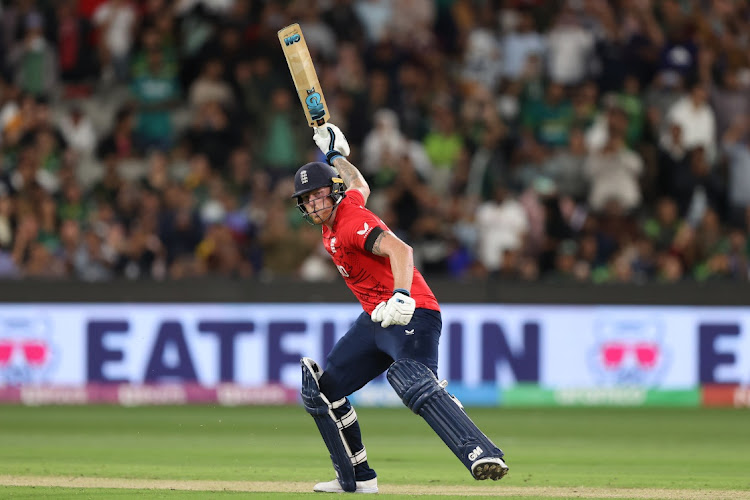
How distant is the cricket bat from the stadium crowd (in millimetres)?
6537

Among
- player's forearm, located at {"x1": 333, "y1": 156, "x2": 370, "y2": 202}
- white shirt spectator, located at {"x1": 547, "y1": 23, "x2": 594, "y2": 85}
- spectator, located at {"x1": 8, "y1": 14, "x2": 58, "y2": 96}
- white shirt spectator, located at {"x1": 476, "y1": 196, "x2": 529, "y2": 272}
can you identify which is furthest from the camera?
spectator, located at {"x1": 8, "y1": 14, "x2": 58, "y2": 96}

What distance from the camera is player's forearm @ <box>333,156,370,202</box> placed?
29.2 feet

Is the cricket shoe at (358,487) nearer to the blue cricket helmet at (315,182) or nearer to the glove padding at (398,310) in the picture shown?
the glove padding at (398,310)

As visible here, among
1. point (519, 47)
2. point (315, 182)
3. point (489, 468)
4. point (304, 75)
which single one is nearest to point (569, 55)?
point (519, 47)

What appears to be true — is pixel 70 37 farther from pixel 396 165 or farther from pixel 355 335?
pixel 355 335

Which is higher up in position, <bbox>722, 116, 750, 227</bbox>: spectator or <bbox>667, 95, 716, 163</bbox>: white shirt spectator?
<bbox>667, 95, 716, 163</bbox>: white shirt spectator

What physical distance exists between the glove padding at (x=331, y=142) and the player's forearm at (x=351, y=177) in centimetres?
19

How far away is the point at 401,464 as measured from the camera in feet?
34.7

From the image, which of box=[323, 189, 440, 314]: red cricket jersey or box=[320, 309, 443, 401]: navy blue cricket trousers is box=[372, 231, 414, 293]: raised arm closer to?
box=[323, 189, 440, 314]: red cricket jersey

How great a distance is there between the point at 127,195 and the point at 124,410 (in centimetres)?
314

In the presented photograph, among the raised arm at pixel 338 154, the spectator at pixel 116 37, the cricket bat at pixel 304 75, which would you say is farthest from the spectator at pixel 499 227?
the raised arm at pixel 338 154

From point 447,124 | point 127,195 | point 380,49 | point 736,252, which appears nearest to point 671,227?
point 736,252

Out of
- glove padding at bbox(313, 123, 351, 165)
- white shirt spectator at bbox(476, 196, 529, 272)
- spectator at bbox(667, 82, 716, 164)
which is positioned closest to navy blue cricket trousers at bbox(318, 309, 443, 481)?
glove padding at bbox(313, 123, 351, 165)

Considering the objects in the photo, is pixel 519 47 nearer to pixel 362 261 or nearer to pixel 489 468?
pixel 362 261
